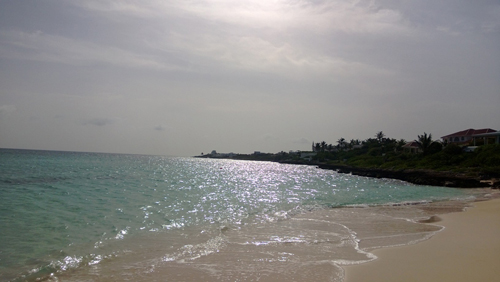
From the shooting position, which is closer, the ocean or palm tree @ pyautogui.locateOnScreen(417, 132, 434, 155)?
the ocean

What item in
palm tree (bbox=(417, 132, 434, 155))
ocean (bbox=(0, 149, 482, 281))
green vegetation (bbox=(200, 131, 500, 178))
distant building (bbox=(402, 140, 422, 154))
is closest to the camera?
ocean (bbox=(0, 149, 482, 281))

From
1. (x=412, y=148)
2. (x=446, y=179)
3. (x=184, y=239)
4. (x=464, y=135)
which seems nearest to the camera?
(x=184, y=239)

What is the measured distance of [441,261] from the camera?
8.37 m

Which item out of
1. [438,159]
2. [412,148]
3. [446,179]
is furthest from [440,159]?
[412,148]

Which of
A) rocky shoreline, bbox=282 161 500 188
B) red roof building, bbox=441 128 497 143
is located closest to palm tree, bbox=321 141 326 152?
red roof building, bbox=441 128 497 143

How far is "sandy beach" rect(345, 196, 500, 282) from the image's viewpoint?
7.24m

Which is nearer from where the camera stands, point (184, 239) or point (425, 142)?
point (184, 239)

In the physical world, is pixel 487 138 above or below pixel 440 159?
above

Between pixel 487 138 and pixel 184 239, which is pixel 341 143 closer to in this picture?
pixel 487 138

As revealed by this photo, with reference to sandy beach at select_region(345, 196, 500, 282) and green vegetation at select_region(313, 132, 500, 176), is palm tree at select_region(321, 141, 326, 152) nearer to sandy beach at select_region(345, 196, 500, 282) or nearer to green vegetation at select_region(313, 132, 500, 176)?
green vegetation at select_region(313, 132, 500, 176)

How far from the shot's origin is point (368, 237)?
459 inches

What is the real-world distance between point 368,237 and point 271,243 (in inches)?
148

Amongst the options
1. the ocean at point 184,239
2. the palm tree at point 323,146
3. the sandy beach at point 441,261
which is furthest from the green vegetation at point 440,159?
the palm tree at point 323,146

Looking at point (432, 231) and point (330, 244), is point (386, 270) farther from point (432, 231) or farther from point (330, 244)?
point (432, 231)
